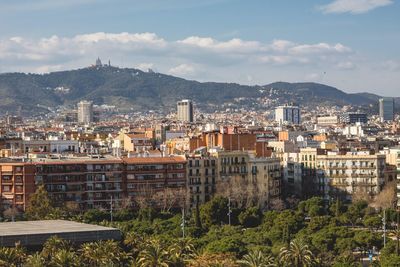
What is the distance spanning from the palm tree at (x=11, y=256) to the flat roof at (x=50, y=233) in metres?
2.14

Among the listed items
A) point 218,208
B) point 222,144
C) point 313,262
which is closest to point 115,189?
point 218,208

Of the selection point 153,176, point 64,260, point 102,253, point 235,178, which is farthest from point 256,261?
point 235,178

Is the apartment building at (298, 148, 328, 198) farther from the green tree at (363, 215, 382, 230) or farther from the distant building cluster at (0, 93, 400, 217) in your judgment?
the green tree at (363, 215, 382, 230)

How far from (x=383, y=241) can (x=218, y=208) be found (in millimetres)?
15251

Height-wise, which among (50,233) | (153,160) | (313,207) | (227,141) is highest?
(227,141)

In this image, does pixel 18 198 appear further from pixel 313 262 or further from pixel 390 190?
pixel 313 262

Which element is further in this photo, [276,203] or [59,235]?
[276,203]

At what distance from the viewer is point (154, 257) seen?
39.0 meters

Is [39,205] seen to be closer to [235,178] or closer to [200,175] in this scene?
[200,175]

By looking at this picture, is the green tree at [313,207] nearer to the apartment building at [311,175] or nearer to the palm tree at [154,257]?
the apartment building at [311,175]

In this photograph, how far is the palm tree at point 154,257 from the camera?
3881 cm

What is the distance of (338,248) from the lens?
4831 cm

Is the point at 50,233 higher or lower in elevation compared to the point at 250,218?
higher

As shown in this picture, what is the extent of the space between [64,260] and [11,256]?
103 inches
